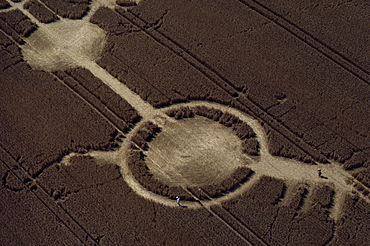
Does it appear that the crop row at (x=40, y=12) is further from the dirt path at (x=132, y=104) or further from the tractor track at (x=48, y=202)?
the tractor track at (x=48, y=202)

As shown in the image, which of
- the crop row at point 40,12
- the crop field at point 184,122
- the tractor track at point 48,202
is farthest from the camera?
the crop row at point 40,12

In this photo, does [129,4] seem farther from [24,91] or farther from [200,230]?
[200,230]

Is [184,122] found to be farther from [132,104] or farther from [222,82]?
[222,82]

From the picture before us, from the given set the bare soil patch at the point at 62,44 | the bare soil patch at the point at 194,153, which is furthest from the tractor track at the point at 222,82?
the bare soil patch at the point at 62,44

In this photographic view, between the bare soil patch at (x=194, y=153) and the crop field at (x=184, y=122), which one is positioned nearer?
the crop field at (x=184, y=122)

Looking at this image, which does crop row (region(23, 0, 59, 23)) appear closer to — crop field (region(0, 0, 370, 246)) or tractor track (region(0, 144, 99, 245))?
crop field (region(0, 0, 370, 246))

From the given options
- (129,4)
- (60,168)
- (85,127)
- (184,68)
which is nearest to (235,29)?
(184,68)

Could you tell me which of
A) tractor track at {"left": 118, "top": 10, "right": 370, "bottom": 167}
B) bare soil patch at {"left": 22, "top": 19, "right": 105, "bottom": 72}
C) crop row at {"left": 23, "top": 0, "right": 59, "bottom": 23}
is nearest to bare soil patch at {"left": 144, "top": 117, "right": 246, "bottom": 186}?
tractor track at {"left": 118, "top": 10, "right": 370, "bottom": 167}

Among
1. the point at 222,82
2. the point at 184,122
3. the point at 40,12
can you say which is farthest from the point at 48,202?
the point at 40,12

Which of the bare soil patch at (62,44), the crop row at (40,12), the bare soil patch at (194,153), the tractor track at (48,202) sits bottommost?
the tractor track at (48,202)
